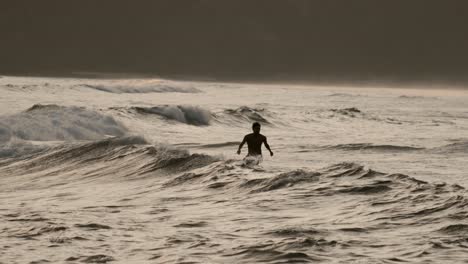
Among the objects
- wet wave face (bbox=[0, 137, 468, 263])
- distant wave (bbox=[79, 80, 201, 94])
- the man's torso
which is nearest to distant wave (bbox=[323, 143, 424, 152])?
the man's torso

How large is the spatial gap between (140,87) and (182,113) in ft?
182

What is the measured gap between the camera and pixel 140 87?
319ft

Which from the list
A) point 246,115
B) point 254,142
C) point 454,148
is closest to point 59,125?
point 254,142

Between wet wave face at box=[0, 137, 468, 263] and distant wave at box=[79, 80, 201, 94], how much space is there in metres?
69.6

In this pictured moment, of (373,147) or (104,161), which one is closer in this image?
(104,161)

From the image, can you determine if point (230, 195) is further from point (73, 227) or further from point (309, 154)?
point (309, 154)

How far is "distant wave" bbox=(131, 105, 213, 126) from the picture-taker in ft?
137

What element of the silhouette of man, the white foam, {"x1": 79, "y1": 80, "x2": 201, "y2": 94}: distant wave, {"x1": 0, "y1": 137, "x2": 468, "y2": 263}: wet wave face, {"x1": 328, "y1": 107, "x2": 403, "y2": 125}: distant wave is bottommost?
{"x1": 79, "y1": 80, "x2": 201, "y2": 94}: distant wave

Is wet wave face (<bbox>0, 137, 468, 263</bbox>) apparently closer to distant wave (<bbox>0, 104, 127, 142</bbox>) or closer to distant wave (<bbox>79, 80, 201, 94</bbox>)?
distant wave (<bbox>0, 104, 127, 142</bbox>)

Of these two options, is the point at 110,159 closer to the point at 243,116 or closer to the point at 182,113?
the point at 182,113

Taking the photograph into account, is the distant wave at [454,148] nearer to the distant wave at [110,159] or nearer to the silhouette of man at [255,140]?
the silhouette of man at [255,140]

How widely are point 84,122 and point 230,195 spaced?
18.5m

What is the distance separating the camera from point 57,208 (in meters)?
13.7

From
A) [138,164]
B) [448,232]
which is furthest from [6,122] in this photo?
[448,232]
